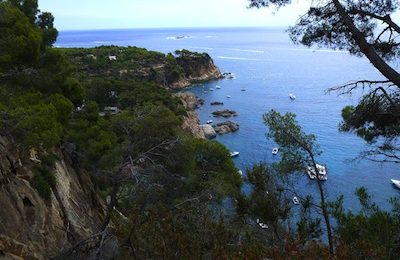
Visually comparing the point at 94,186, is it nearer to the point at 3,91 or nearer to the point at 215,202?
the point at 215,202

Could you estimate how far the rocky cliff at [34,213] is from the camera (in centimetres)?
780

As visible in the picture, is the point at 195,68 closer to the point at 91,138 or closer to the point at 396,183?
the point at 396,183

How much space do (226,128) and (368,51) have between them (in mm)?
39988

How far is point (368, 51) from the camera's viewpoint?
257 inches

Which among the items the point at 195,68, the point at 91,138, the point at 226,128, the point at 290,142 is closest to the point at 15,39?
the point at 91,138

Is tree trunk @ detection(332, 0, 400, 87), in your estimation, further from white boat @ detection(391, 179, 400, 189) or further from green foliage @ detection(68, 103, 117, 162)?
white boat @ detection(391, 179, 400, 189)

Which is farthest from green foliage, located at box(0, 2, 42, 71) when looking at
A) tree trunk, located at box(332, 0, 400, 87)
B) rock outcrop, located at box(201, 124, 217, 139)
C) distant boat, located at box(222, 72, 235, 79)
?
distant boat, located at box(222, 72, 235, 79)

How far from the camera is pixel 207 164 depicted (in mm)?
20891

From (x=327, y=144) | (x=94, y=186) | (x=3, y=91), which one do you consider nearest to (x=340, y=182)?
(x=327, y=144)

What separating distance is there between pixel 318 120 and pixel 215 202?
34.1 meters

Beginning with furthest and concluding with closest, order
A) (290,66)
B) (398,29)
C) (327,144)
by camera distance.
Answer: (290,66) < (327,144) < (398,29)

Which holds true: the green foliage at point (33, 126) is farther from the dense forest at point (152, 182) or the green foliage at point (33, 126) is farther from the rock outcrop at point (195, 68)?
the rock outcrop at point (195, 68)

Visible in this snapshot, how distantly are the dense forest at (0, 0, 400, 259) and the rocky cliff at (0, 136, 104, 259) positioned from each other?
4.2 inches

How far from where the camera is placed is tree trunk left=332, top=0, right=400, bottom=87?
6328 millimetres
